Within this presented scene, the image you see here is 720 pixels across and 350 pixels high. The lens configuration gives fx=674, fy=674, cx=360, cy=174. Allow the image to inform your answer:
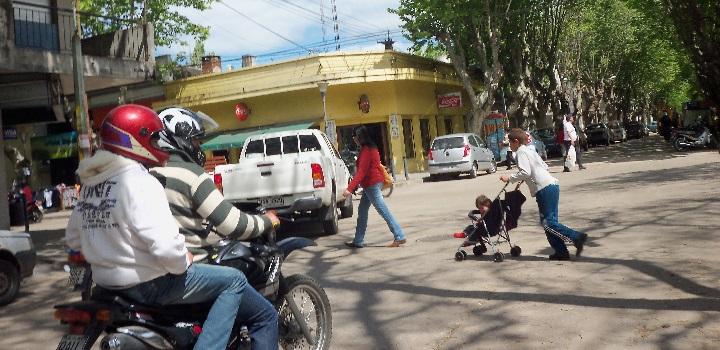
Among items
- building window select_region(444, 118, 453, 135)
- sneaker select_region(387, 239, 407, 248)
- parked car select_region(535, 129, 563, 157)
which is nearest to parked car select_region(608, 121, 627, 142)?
parked car select_region(535, 129, 563, 157)

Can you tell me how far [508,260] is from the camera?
7.48 metres

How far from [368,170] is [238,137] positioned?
74.9 feet

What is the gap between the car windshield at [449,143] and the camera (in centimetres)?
2342

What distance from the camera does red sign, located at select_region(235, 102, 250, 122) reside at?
31.5 m

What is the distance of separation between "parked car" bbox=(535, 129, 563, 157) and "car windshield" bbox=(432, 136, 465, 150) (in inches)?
432

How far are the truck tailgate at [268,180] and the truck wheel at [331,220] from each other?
567 millimetres

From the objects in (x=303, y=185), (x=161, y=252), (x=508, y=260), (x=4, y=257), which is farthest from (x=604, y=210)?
(x=161, y=252)

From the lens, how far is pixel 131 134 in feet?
9.74

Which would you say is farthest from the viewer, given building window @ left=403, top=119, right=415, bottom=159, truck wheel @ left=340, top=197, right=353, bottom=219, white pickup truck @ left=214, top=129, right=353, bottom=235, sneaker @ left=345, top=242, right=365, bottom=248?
building window @ left=403, top=119, right=415, bottom=159

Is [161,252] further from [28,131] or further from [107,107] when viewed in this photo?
[107,107]

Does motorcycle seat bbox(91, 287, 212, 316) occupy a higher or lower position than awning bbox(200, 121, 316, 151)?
lower

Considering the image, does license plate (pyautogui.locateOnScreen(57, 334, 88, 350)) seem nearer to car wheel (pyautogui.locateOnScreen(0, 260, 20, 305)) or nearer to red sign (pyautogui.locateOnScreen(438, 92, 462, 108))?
car wheel (pyautogui.locateOnScreen(0, 260, 20, 305))

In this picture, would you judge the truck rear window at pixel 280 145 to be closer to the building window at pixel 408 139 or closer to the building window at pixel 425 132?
the building window at pixel 408 139

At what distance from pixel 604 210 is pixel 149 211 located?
31.0 ft
